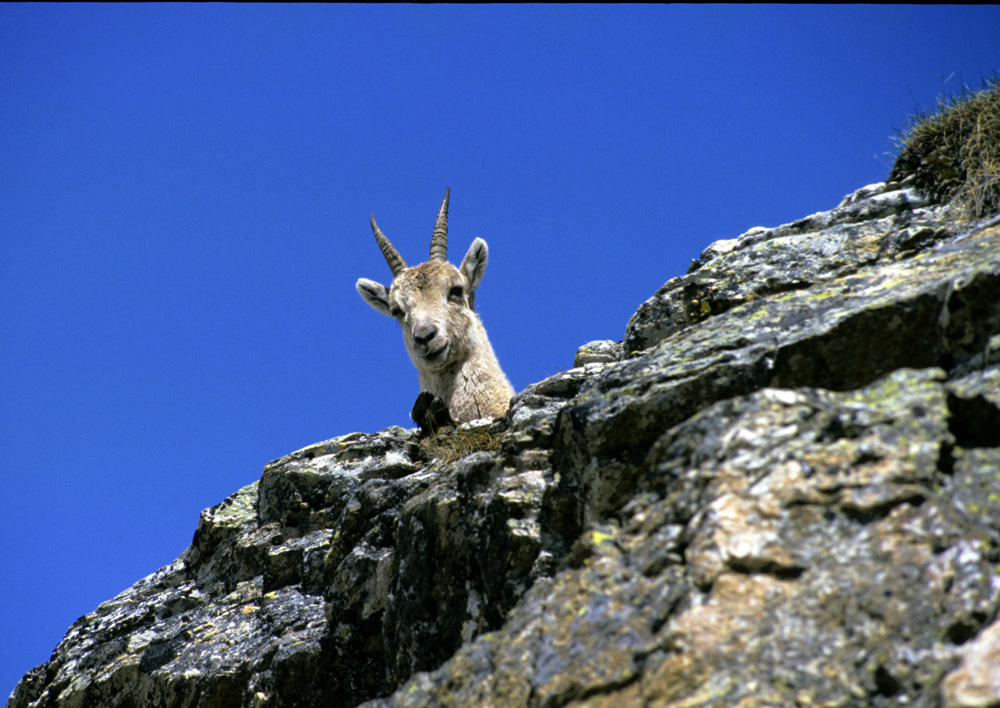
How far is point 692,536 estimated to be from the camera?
158 inches

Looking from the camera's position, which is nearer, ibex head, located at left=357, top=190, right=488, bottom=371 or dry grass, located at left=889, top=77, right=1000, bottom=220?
dry grass, located at left=889, top=77, right=1000, bottom=220

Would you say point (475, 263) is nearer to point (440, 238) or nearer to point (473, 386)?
point (440, 238)

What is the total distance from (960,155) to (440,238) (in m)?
8.74

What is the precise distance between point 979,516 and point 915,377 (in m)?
1.10

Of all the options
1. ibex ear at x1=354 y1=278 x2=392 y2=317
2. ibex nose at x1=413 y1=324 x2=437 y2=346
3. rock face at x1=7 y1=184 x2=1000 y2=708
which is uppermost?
ibex ear at x1=354 y1=278 x2=392 y2=317

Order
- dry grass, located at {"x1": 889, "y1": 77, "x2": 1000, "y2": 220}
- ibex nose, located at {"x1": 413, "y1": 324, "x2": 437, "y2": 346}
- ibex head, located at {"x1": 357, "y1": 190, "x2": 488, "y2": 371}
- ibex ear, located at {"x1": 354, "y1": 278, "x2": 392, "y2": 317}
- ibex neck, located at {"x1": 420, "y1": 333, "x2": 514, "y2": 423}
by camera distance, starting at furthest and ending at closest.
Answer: ibex ear, located at {"x1": 354, "y1": 278, "x2": 392, "y2": 317}, ibex head, located at {"x1": 357, "y1": 190, "x2": 488, "y2": 371}, ibex nose, located at {"x1": 413, "y1": 324, "x2": 437, "y2": 346}, ibex neck, located at {"x1": 420, "y1": 333, "x2": 514, "y2": 423}, dry grass, located at {"x1": 889, "y1": 77, "x2": 1000, "y2": 220}

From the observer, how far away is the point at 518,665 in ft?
13.6

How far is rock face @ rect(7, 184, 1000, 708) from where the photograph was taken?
3447 mm

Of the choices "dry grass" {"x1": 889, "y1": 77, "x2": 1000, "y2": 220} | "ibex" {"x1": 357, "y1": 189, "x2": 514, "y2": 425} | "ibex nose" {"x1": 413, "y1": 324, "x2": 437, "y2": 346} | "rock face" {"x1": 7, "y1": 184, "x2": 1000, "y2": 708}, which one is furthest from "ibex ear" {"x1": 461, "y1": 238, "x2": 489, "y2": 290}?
"dry grass" {"x1": 889, "y1": 77, "x2": 1000, "y2": 220}

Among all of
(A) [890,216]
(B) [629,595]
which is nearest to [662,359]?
(B) [629,595]

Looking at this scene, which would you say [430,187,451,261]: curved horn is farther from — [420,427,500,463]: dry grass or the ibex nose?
[420,427,500,463]: dry grass

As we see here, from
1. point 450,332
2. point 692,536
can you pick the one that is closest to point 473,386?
point 450,332

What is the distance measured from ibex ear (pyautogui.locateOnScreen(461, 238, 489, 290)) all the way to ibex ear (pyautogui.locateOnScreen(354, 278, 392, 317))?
1.51 metres

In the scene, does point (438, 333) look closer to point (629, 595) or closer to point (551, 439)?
point (551, 439)
